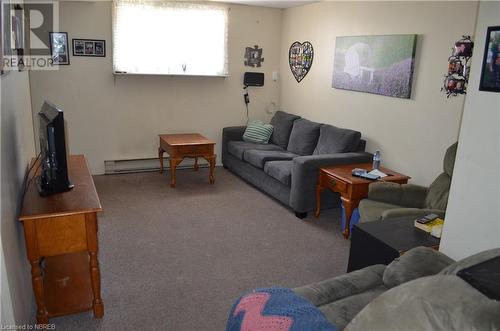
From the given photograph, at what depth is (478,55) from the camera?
1.85 meters

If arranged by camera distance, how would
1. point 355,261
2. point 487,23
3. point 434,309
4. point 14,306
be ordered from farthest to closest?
1. point 355,261
2. point 14,306
3. point 487,23
4. point 434,309

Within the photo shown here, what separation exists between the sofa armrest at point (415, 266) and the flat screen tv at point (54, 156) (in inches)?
78.2

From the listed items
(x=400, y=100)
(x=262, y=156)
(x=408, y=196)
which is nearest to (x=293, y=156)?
(x=262, y=156)

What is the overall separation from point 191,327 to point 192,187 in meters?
2.75

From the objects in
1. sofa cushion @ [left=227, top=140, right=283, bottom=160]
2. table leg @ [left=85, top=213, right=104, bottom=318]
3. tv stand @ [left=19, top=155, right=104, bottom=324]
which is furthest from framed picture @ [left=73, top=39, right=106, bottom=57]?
table leg @ [left=85, top=213, right=104, bottom=318]

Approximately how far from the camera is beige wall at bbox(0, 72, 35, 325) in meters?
1.83

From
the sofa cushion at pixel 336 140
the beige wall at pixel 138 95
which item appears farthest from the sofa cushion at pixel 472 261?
the beige wall at pixel 138 95

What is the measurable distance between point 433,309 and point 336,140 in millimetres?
3380

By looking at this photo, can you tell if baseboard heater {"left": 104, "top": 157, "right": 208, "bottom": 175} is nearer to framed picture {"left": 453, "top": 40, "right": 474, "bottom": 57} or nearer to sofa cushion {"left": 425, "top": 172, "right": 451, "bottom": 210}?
sofa cushion {"left": 425, "top": 172, "right": 451, "bottom": 210}

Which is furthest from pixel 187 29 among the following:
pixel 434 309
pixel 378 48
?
pixel 434 309

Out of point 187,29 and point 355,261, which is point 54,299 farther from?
point 187,29

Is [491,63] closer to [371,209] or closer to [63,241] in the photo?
[371,209]

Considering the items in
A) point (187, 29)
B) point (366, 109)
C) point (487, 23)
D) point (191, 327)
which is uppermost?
point (187, 29)

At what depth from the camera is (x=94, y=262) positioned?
2.31m
